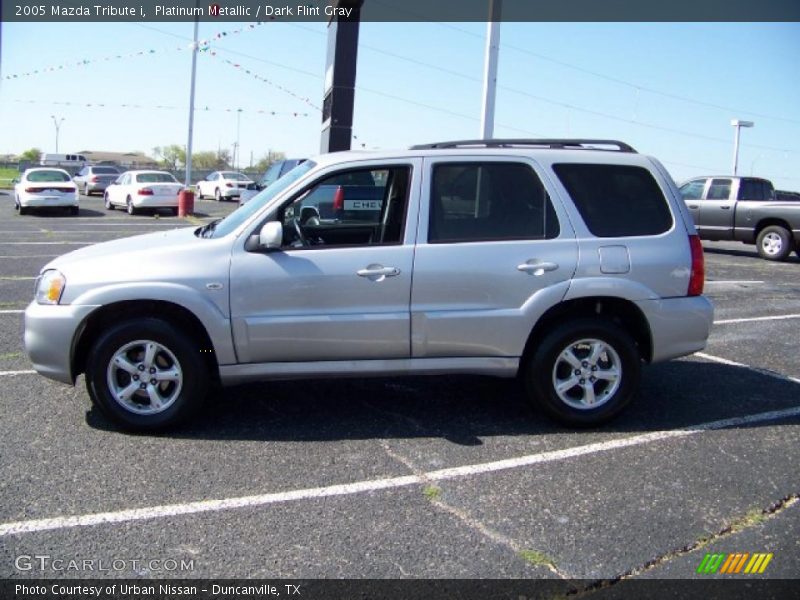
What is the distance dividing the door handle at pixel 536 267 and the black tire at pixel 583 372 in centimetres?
40

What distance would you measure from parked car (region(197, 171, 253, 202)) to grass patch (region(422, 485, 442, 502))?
99.8 feet

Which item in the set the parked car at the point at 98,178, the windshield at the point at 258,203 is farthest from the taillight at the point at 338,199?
the parked car at the point at 98,178

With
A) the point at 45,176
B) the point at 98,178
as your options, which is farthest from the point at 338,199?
the point at 98,178

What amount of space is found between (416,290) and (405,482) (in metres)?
1.27

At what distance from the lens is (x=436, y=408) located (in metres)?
5.41

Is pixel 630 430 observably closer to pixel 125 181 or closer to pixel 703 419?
pixel 703 419

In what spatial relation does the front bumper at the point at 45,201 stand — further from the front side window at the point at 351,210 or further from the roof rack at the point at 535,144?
the roof rack at the point at 535,144

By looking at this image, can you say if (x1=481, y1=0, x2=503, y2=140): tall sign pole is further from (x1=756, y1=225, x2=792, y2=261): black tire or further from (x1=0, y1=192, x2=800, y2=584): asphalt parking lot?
(x1=756, y1=225, x2=792, y2=261): black tire

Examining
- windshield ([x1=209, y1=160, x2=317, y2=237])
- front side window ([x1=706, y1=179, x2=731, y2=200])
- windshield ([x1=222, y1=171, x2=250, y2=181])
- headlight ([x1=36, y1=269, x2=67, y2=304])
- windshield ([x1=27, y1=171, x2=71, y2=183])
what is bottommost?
headlight ([x1=36, y1=269, x2=67, y2=304])

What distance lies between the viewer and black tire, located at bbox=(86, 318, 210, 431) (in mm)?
4664

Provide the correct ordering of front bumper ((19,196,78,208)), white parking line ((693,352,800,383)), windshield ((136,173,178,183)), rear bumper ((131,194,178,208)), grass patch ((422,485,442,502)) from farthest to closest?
windshield ((136,173,178,183)) < rear bumper ((131,194,178,208)) < front bumper ((19,196,78,208)) < white parking line ((693,352,800,383)) < grass patch ((422,485,442,502))

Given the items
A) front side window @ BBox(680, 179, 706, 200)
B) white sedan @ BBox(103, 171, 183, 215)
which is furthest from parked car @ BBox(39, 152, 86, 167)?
front side window @ BBox(680, 179, 706, 200)

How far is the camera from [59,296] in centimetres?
468

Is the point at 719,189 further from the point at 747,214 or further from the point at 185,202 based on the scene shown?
the point at 185,202
